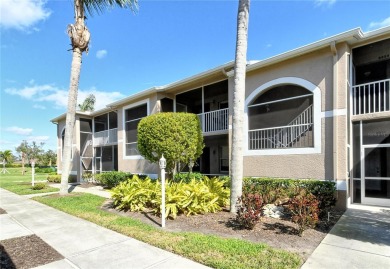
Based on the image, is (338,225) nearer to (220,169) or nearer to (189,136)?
(189,136)

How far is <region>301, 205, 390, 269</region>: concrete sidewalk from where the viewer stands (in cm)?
430

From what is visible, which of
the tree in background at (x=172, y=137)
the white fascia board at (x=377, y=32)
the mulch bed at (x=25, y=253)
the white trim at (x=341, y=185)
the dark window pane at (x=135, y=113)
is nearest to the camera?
the mulch bed at (x=25, y=253)

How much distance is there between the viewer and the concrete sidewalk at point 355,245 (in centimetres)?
430

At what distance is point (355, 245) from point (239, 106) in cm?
461

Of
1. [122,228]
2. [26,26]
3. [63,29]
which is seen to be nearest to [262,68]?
[122,228]

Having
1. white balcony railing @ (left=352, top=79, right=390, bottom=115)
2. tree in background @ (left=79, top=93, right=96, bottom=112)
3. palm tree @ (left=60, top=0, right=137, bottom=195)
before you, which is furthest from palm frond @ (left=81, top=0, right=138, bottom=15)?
tree in background @ (left=79, top=93, right=96, bottom=112)

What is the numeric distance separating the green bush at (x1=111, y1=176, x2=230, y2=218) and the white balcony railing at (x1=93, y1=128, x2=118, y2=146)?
39.1 feet

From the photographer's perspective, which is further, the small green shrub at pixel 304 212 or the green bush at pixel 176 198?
the green bush at pixel 176 198

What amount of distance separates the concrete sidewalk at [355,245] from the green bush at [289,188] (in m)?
0.68

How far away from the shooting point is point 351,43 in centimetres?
910

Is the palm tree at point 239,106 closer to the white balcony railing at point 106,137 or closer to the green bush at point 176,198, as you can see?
the green bush at point 176,198

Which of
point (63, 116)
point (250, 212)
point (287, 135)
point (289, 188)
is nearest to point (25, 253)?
point (250, 212)

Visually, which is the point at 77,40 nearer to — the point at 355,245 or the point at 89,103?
the point at 355,245

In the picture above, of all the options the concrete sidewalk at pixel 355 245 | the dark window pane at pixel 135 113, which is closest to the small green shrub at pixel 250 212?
the concrete sidewalk at pixel 355 245
